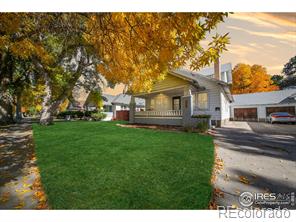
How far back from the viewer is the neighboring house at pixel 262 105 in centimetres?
2089

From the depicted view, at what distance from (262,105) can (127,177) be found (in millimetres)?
24902

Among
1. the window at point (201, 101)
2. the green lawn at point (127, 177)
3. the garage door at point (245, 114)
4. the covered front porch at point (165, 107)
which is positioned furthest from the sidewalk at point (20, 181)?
the garage door at point (245, 114)

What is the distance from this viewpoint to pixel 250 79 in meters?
32.2

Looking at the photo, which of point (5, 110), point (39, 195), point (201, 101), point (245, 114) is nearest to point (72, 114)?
point (5, 110)

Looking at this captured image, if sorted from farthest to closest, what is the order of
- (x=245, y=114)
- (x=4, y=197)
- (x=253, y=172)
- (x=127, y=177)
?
1. (x=245, y=114)
2. (x=253, y=172)
3. (x=127, y=177)
4. (x=4, y=197)

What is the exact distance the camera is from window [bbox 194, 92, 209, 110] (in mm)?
15133

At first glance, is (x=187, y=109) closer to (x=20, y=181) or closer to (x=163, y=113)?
(x=163, y=113)

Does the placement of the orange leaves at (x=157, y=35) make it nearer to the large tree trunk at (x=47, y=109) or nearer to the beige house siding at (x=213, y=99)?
the beige house siding at (x=213, y=99)

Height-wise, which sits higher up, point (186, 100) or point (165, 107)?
point (186, 100)

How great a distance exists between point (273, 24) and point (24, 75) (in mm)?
21749

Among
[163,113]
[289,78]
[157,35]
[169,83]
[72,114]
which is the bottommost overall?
[163,113]

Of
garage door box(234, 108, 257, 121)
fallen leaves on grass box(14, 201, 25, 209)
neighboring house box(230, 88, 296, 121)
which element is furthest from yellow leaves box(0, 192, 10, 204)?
garage door box(234, 108, 257, 121)
